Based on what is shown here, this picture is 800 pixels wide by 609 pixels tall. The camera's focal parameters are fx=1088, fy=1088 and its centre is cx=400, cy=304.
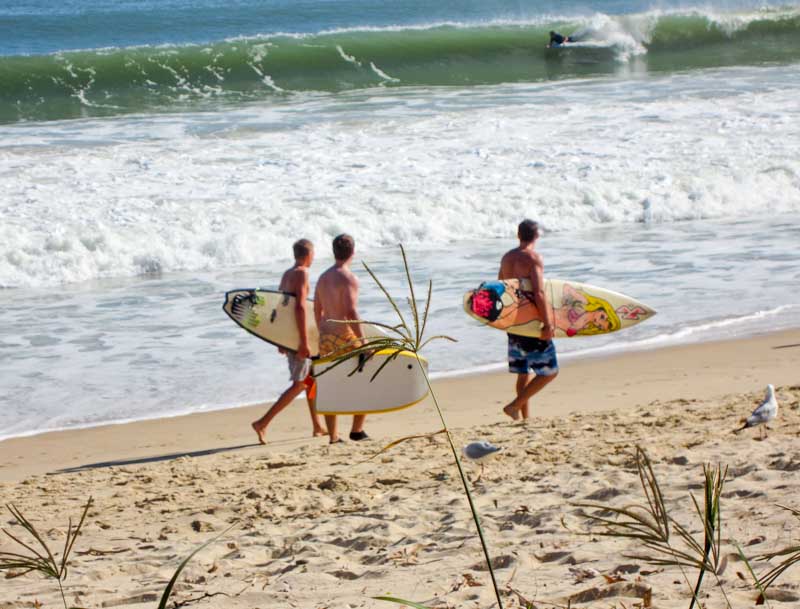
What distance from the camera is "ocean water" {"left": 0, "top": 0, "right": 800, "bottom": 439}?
30.6 feet

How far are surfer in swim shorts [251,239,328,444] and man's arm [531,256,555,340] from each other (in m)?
1.48

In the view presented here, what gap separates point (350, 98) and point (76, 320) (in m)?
14.0

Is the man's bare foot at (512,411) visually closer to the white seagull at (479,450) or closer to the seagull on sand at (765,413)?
the seagull on sand at (765,413)

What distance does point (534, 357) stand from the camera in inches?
287

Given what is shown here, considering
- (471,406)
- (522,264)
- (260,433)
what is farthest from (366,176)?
(260,433)

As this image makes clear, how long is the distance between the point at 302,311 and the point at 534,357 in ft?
5.17

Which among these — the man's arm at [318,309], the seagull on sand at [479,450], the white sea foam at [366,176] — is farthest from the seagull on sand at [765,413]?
the white sea foam at [366,176]

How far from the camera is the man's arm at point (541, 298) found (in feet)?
23.4

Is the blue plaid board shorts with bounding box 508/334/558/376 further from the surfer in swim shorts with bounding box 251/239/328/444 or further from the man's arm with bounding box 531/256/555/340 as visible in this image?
the surfer in swim shorts with bounding box 251/239/328/444

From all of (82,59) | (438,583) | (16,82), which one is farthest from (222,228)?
(82,59)

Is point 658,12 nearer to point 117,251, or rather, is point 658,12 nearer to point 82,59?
point 82,59

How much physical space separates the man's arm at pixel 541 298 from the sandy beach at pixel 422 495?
1.93 feet

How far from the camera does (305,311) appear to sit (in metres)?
7.20

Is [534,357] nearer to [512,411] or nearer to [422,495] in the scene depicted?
[512,411]
